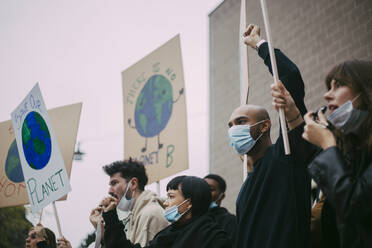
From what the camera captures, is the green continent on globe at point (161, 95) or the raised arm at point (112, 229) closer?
the raised arm at point (112, 229)

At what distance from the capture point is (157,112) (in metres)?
5.83

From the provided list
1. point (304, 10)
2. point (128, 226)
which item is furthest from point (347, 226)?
point (304, 10)

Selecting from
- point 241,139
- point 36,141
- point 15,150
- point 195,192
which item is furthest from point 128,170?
point 15,150

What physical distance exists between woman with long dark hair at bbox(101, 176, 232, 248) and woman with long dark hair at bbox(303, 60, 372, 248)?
110 cm

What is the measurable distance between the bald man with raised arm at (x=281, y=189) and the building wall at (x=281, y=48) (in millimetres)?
3814

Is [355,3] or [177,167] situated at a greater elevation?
[355,3]

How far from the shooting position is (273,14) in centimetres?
838

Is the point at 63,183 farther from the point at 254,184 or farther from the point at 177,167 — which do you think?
the point at 254,184

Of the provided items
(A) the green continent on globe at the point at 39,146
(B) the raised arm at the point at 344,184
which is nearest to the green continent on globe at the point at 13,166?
(A) the green continent on globe at the point at 39,146

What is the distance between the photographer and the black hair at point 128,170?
4621mm

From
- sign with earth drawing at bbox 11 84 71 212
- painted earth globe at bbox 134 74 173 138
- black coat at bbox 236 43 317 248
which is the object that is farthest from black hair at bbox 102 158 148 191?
black coat at bbox 236 43 317 248

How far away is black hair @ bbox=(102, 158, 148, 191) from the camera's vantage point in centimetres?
462

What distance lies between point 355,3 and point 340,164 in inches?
201

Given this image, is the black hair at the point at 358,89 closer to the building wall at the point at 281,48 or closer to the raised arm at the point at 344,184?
the raised arm at the point at 344,184
